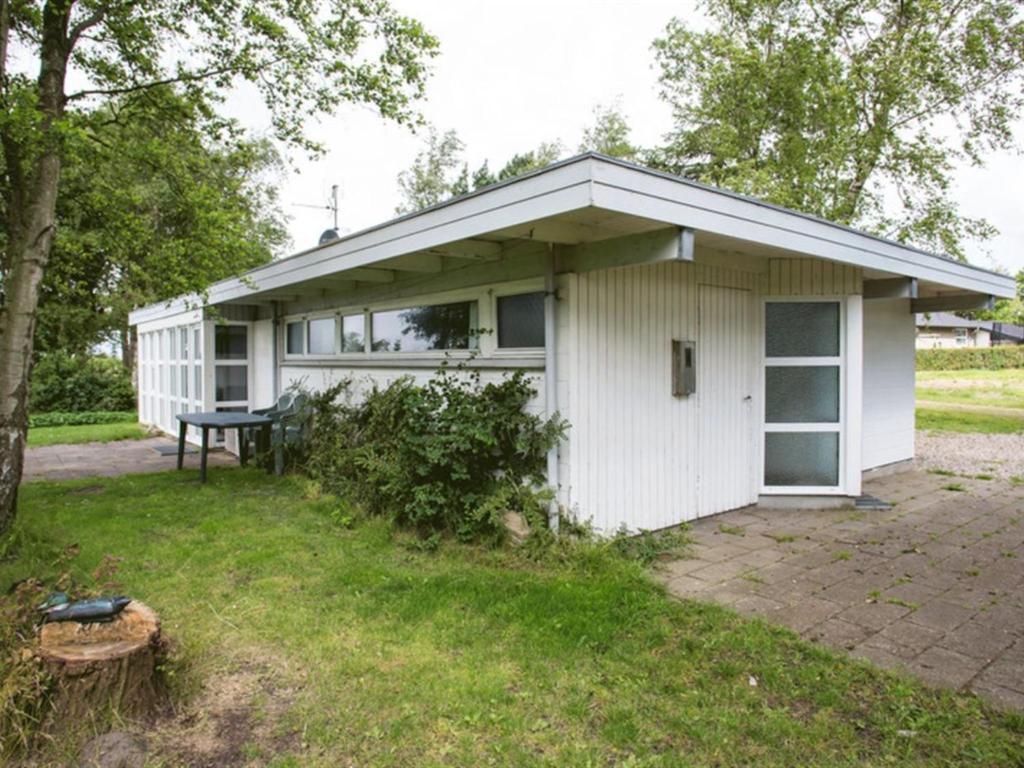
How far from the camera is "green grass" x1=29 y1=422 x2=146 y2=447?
11.4m

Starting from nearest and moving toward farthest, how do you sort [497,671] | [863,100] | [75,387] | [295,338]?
[497,671] → [295,338] → [863,100] → [75,387]

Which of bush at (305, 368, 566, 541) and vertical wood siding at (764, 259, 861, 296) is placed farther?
vertical wood siding at (764, 259, 861, 296)

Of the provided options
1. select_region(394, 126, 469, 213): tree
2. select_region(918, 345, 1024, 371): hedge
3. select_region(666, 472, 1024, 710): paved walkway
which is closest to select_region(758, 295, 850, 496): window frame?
select_region(666, 472, 1024, 710): paved walkway

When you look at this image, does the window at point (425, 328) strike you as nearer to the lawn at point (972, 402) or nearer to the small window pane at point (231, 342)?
the small window pane at point (231, 342)

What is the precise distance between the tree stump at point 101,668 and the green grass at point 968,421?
12.9m

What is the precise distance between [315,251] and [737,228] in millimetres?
3815

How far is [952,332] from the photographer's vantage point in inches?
1973

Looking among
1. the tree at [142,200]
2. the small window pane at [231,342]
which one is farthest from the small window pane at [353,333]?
the small window pane at [231,342]

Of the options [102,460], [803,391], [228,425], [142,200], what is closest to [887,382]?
[803,391]

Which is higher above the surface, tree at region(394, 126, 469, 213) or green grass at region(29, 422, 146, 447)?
tree at region(394, 126, 469, 213)

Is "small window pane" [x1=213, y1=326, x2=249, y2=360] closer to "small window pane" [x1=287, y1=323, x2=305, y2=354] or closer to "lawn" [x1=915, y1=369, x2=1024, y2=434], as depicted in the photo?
"small window pane" [x1=287, y1=323, x2=305, y2=354]

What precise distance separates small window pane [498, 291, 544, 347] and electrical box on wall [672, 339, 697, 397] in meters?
1.14

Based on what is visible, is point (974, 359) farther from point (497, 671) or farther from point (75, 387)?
point (75, 387)

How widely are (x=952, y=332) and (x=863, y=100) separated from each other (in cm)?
4355
